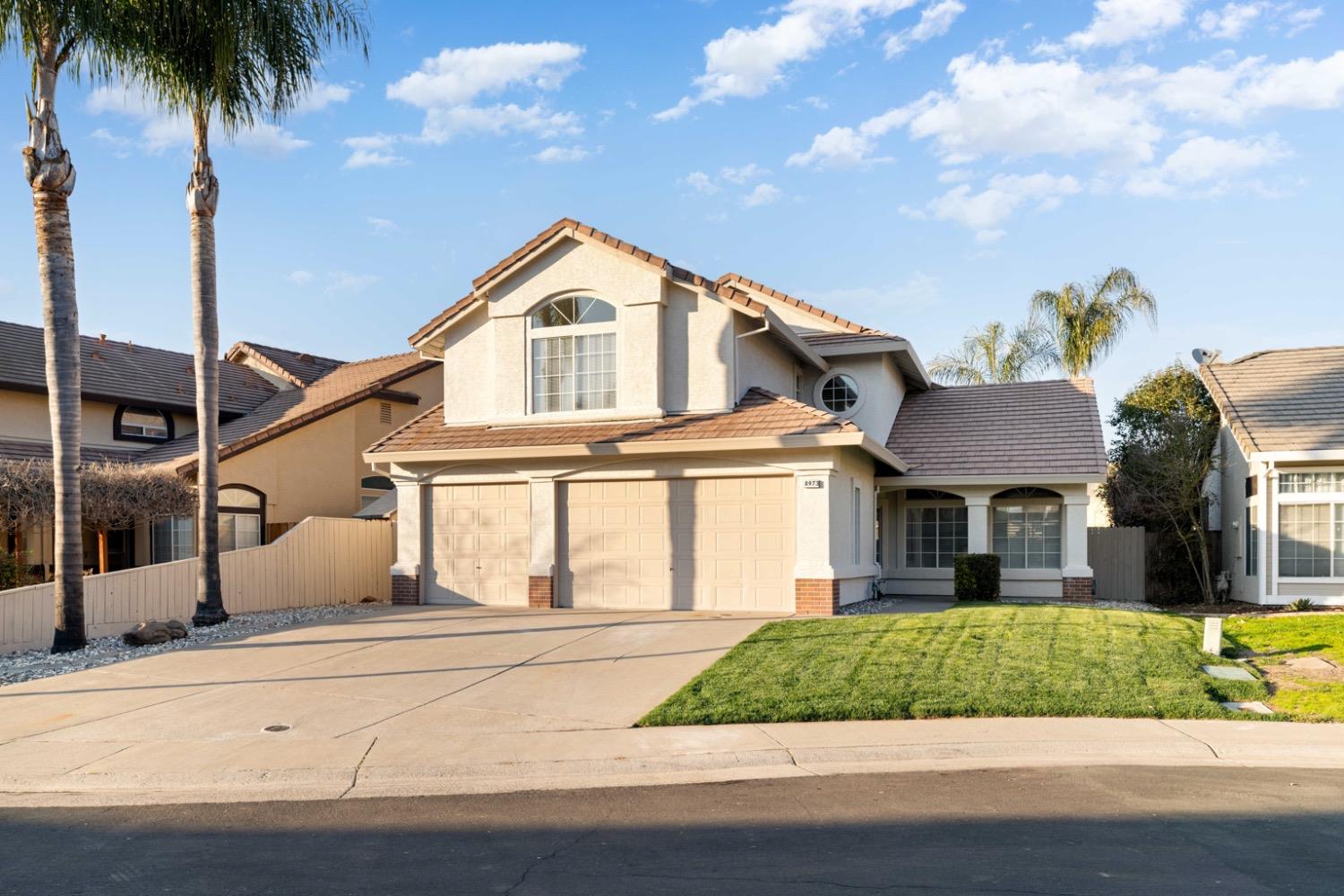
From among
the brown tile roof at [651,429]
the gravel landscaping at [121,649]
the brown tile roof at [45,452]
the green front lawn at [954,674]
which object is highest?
the brown tile roof at [651,429]

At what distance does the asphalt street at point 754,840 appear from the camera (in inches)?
233

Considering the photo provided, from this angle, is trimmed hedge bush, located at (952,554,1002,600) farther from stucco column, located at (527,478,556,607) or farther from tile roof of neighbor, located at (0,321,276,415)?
tile roof of neighbor, located at (0,321,276,415)

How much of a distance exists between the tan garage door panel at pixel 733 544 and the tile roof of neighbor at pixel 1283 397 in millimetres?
10474

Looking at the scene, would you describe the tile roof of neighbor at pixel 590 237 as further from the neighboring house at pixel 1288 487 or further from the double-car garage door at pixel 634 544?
the neighboring house at pixel 1288 487

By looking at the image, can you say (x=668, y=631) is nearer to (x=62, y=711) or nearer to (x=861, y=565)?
(x=861, y=565)

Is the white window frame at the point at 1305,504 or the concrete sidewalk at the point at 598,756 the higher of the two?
the white window frame at the point at 1305,504

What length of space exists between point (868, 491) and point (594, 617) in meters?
6.56

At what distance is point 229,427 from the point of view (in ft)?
89.3

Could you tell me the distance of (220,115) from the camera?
16703 mm

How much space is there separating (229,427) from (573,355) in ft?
40.4

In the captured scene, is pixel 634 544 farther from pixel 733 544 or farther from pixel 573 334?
pixel 573 334

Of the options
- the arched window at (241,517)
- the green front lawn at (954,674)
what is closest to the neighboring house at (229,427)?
the arched window at (241,517)

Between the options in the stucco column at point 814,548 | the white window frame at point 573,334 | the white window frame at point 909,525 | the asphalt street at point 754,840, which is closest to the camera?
the asphalt street at point 754,840

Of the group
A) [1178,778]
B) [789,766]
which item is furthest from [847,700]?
[1178,778]
